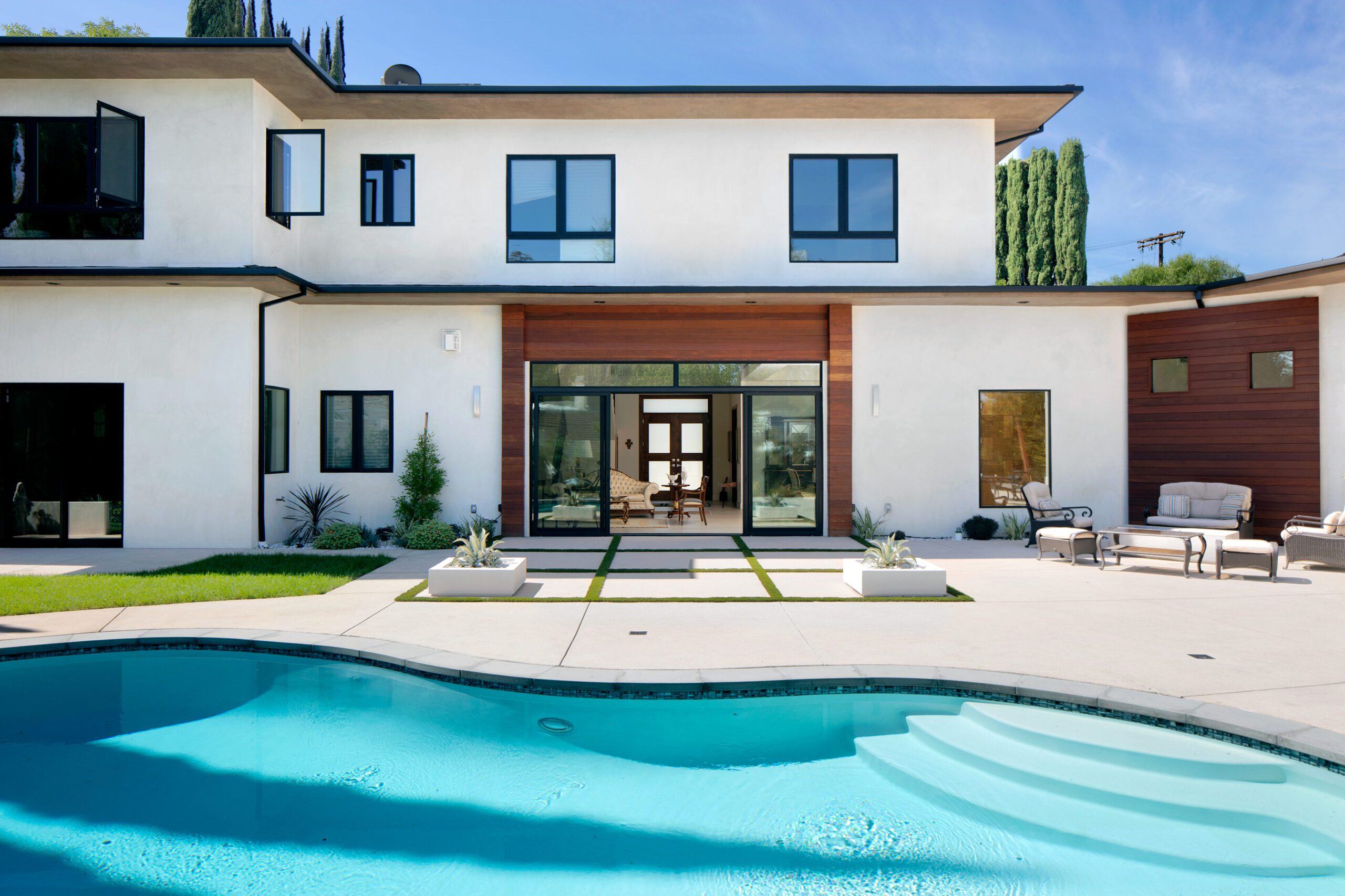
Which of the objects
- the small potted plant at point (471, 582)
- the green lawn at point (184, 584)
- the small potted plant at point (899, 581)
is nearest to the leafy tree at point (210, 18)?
the green lawn at point (184, 584)

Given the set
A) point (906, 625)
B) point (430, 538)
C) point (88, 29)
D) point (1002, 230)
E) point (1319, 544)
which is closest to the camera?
point (906, 625)

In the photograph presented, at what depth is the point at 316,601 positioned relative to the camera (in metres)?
6.99

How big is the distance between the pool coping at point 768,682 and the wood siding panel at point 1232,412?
27.8 feet

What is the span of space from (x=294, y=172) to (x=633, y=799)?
993 centimetres

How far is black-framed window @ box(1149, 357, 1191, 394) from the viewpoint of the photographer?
11.4 meters

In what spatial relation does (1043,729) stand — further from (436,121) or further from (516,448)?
(436,121)

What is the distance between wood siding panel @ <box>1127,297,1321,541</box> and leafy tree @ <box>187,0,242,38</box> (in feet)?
82.3

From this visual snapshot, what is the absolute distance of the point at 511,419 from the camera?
1159 centimetres

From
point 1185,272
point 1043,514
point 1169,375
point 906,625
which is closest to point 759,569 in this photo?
point 906,625

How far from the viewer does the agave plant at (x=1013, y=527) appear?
453 inches

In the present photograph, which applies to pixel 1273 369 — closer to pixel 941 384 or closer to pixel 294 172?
pixel 941 384

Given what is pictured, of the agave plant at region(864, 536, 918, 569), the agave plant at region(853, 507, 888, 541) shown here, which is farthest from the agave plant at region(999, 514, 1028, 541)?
A: the agave plant at region(864, 536, 918, 569)

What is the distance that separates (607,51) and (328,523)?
44.1 feet

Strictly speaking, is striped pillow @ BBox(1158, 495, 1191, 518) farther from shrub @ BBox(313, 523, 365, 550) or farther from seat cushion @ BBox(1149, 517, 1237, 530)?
shrub @ BBox(313, 523, 365, 550)
